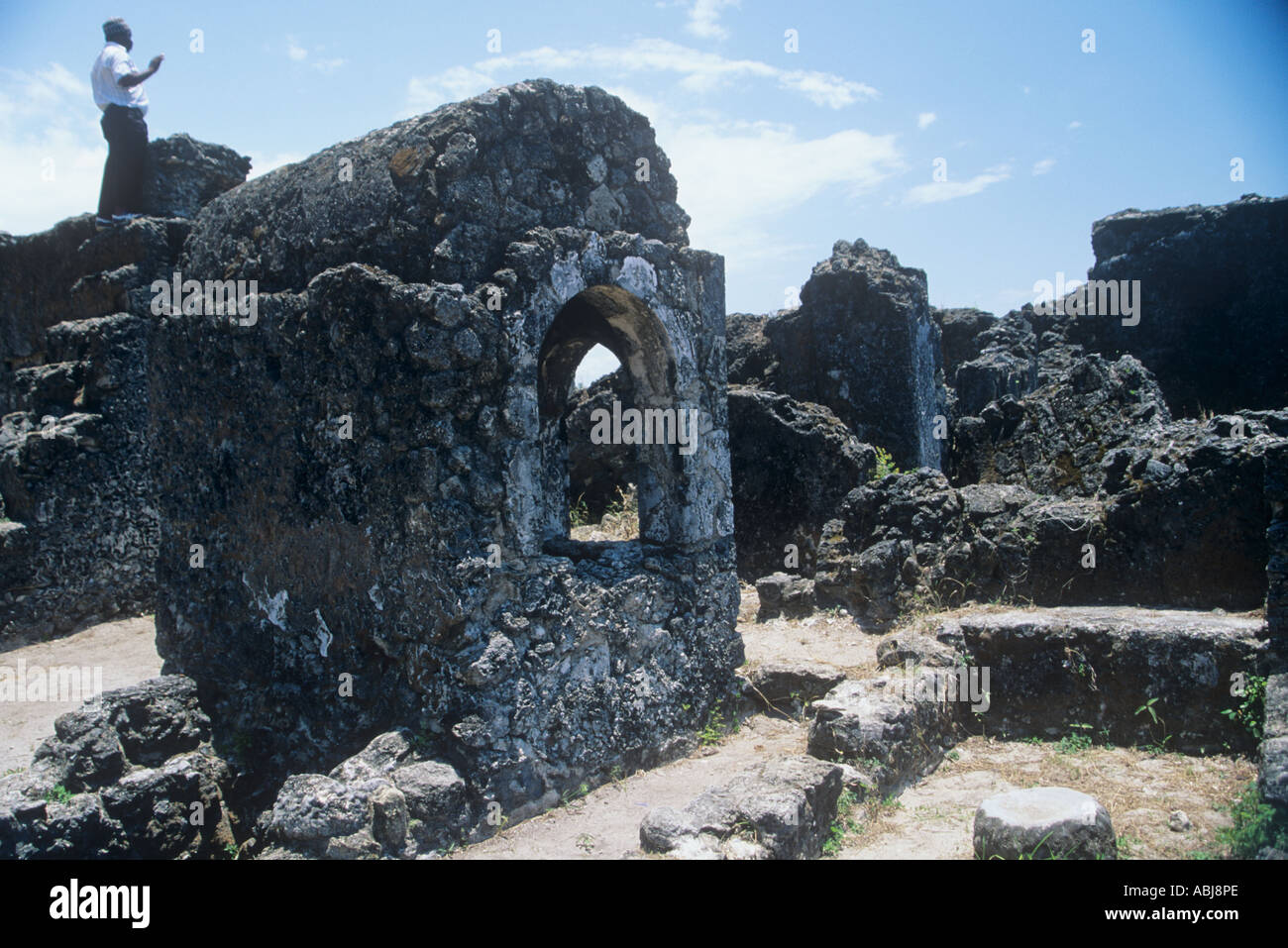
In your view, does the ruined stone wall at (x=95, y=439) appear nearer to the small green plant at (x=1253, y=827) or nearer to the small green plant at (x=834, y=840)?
the small green plant at (x=834, y=840)

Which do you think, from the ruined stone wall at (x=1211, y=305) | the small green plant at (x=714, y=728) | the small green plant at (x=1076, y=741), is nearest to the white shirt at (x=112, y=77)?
the small green plant at (x=714, y=728)

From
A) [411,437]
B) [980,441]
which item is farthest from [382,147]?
[980,441]

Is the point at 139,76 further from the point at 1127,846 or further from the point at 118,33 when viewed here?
the point at 1127,846

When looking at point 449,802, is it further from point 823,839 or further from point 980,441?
point 980,441

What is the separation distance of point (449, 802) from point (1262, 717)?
13.2ft

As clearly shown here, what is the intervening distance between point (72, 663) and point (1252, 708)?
7.96 metres

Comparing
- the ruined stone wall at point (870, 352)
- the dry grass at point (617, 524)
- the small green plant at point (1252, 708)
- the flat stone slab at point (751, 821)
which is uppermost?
the ruined stone wall at point (870, 352)

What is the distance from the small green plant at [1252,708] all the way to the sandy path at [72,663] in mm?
6751

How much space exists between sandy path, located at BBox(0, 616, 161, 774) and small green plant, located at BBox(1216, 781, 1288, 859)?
20.5ft

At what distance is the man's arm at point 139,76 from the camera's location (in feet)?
27.3

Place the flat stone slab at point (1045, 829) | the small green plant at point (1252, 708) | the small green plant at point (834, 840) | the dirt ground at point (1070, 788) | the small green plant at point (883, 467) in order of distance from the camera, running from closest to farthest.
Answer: the flat stone slab at point (1045, 829) → the dirt ground at point (1070, 788) → the small green plant at point (834, 840) → the small green plant at point (1252, 708) → the small green plant at point (883, 467)

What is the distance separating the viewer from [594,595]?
5141mm

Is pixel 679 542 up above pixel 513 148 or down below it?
below

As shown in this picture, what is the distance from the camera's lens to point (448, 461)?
4.64 meters
